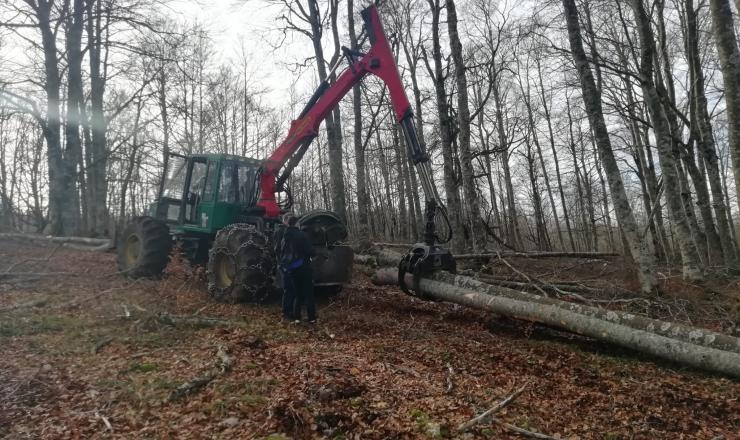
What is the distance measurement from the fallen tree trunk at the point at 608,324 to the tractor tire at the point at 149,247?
5389 mm

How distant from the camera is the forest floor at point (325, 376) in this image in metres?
3.59

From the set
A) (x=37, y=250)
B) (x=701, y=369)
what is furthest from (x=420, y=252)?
(x=37, y=250)

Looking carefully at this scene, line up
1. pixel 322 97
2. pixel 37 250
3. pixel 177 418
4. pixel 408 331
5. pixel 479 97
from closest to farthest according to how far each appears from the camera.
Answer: pixel 177 418
pixel 408 331
pixel 322 97
pixel 37 250
pixel 479 97

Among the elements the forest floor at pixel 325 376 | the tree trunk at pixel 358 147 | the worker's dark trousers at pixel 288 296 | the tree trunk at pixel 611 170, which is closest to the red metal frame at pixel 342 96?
the worker's dark trousers at pixel 288 296

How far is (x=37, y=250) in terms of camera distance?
13555mm

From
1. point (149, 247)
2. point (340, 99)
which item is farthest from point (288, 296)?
point (149, 247)

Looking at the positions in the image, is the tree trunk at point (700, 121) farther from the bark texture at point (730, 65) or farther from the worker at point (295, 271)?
the worker at point (295, 271)

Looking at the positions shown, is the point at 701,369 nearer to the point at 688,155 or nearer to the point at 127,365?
the point at 127,365

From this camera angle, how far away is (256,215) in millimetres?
8992

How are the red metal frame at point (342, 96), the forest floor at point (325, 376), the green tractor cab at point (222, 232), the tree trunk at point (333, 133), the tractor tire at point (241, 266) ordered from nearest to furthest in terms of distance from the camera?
the forest floor at point (325, 376) < the red metal frame at point (342, 96) < the tractor tire at point (241, 266) < the green tractor cab at point (222, 232) < the tree trunk at point (333, 133)

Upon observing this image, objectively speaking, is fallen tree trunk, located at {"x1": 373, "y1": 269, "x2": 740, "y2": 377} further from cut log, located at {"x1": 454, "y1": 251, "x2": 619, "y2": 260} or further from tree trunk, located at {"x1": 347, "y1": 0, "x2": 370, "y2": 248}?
tree trunk, located at {"x1": 347, "y1": 0, "x2": 370, "y2": 248}

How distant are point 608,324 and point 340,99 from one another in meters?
5.56

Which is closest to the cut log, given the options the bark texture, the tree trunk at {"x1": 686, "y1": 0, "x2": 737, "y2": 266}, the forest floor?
the forest floor

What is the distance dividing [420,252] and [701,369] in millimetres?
3831
